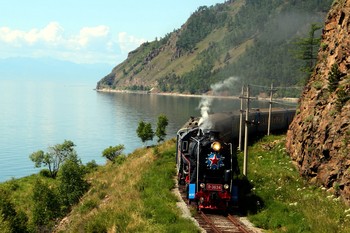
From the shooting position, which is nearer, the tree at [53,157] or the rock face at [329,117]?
the rock face at [329,117]

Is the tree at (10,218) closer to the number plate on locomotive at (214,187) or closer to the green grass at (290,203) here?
the number plate on locomotive at (214,187)

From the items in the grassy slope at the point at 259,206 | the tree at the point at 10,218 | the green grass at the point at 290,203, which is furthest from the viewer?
the tree at the point at 10,218

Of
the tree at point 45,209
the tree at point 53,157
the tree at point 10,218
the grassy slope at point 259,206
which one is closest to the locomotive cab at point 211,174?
the grassy slope at point 259,206

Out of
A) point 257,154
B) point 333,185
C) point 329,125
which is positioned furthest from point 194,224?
point 257,154

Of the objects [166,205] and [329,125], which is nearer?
[166,205]

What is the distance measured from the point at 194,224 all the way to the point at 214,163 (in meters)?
4.47

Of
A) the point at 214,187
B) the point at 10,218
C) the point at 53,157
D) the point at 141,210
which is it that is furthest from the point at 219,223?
the point at 53,157

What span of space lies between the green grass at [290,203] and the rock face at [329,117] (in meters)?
0.93

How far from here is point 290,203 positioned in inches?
894

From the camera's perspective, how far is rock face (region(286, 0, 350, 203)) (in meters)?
23.9

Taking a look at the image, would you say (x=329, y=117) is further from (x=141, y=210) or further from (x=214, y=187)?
(x=141, y=210)

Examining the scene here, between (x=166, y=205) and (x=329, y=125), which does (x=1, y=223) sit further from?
(x=329, y=125)

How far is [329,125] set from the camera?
26.1 meters

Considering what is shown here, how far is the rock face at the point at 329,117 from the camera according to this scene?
2391cm
